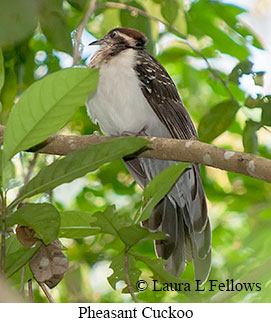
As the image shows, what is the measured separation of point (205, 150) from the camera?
6.89 feet

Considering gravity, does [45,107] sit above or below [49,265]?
above

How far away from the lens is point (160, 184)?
63.8 inches

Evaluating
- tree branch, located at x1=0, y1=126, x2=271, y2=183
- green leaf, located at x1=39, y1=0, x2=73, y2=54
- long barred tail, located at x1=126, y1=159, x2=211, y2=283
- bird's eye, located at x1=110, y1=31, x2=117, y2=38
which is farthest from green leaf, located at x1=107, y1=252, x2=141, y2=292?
bird's eye, located at x1=110, y1=31, x2=117, y2=38

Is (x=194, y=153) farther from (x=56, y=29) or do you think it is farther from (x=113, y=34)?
(x=113, y=34)

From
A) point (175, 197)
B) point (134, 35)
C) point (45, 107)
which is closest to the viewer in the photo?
point (45, 107)

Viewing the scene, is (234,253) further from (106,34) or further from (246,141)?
(106,34)

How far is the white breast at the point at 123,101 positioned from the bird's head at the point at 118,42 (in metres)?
0.10

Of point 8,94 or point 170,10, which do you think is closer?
point 170,10

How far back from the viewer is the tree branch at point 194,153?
195 centimetres

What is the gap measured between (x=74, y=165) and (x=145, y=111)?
1.69 meters

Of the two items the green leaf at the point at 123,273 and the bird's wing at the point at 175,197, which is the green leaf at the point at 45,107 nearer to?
the green leaf at the point at 123,273

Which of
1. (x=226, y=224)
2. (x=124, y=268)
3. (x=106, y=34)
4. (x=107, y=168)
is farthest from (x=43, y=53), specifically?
(x=124, y=268)

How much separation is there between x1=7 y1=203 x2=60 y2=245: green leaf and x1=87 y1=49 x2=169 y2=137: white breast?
1.71m

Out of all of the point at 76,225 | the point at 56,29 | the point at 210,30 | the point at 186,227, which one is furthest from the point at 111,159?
the point at 210,30
